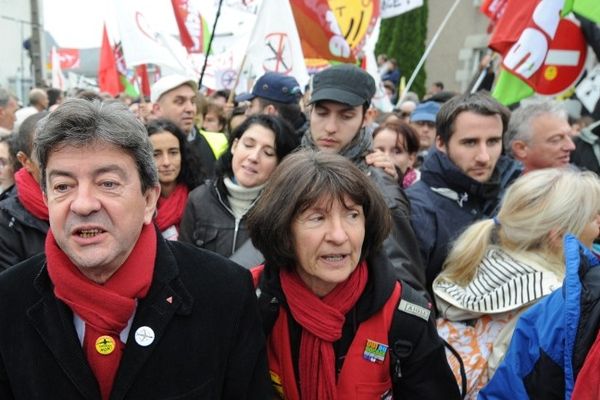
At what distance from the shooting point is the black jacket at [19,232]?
304 cm

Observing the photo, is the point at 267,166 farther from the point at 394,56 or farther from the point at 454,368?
the point at 394,56

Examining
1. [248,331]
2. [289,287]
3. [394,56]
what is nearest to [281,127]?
[289,287]

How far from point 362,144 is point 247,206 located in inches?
28.5

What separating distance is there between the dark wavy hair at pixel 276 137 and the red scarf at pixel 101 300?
1.74 meters

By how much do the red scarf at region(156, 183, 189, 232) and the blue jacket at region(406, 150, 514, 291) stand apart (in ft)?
4.61

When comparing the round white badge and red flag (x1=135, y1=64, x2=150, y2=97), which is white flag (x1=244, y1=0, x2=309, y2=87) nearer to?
red flag (x1=135, y1=64, x2=150, y2=97)

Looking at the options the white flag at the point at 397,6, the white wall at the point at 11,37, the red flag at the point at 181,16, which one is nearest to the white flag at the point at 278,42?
the white flag at the point at 397,6

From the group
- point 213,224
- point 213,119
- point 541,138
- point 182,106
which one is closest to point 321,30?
point 213,119

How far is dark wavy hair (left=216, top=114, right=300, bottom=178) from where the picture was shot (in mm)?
3693

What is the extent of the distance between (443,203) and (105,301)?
2123 mm

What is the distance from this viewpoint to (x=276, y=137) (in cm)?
368

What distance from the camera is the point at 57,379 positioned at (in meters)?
1.92

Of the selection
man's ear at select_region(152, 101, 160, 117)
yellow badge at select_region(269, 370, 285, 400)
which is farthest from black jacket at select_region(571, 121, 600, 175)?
yellow badge at select_region(269, 370, 285, 400)

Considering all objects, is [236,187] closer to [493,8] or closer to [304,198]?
[304,198]
